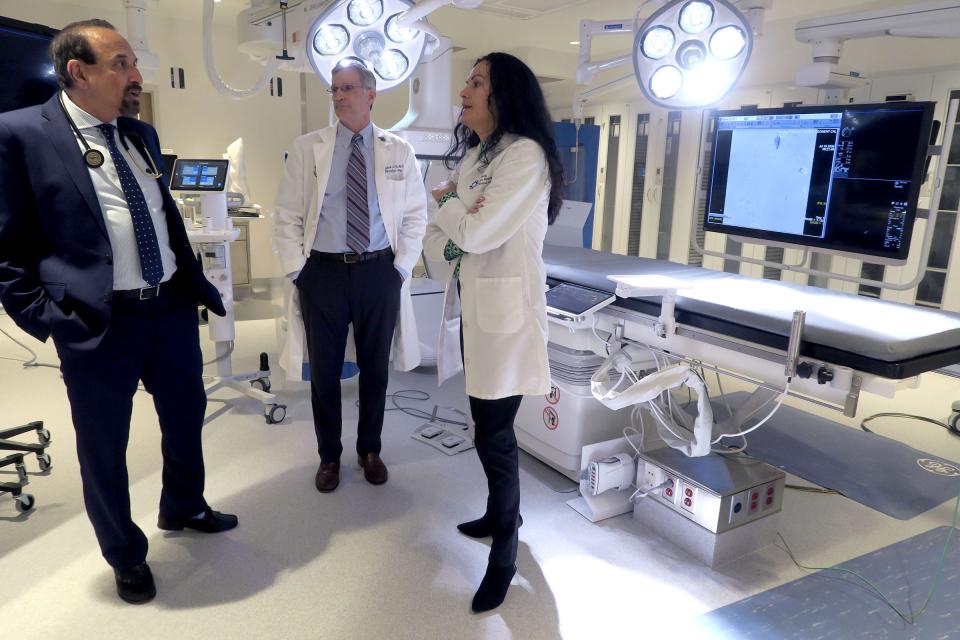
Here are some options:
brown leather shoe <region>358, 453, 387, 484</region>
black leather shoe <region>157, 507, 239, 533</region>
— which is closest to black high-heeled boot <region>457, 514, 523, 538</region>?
brown leather shoe <region>358, 453, 387, 484</region>

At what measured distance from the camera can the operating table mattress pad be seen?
1720 mm

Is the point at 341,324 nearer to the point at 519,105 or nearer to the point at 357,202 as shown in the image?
the point at 357,202

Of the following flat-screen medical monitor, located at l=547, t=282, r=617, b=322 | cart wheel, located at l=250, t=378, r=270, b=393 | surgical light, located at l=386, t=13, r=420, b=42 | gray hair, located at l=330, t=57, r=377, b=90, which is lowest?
cart wheel, located at l=250, t=378, r=270, b=393

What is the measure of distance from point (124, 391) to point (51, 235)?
0.48 metres

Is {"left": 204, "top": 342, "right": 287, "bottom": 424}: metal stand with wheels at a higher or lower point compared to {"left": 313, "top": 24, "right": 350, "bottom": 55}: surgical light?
lower

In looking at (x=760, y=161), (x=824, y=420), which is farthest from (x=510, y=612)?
(x=824, y=420)

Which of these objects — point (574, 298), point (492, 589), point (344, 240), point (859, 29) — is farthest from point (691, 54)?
point (492, 589)

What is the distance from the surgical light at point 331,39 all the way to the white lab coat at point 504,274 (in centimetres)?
120

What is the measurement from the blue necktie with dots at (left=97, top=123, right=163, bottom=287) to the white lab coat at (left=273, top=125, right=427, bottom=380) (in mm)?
692

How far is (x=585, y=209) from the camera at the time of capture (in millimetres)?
3648

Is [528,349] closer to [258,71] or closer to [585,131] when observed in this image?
[585,131]

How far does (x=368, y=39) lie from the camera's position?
9.15 feet

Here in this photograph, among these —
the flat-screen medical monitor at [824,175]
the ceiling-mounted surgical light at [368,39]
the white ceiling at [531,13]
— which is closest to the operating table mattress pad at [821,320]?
the flat-screen medical monitor at [824,175]

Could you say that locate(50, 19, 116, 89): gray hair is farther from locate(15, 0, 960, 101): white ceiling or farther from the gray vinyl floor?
locate(15, 0, 960, 101): white ceiling
